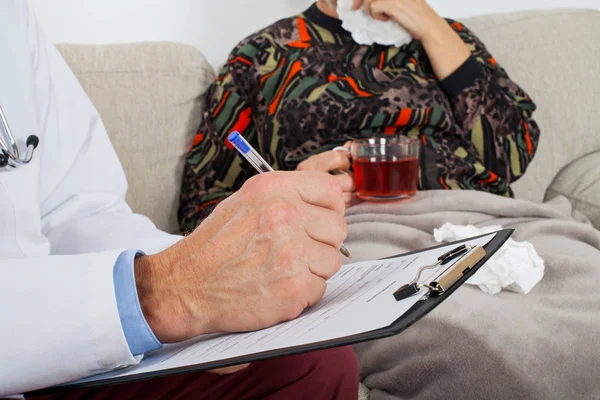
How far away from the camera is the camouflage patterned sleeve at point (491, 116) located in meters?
1.56

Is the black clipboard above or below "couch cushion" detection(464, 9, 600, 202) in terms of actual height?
above

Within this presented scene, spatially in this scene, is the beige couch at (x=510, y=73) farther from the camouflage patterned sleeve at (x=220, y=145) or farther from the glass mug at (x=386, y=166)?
the glass mug at (x=386, y=166)

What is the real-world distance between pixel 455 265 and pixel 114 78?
124 centimetres

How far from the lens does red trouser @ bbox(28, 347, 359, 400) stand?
717 millimetres

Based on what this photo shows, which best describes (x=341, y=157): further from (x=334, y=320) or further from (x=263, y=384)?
(x=334, y=320)

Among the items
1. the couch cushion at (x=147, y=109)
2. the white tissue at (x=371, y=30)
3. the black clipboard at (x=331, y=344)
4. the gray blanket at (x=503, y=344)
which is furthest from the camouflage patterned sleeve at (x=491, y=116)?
the black clipboard at (x=331, y=344)

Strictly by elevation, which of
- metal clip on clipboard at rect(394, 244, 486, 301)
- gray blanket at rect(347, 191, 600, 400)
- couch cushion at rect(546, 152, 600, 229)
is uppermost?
metal clip on clipboard at rect(394, 244, 486, 301)

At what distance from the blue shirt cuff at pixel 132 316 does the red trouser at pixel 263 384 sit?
18cm

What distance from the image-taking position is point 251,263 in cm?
60

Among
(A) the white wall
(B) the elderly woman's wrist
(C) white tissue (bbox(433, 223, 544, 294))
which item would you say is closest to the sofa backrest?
(A) the white wall

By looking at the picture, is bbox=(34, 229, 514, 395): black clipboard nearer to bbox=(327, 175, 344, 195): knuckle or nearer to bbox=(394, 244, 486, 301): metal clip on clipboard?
bbox=(394, 244, 486, 301): metal clip on clipboard

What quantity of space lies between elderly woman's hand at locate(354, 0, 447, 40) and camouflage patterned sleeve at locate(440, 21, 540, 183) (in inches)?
4.8

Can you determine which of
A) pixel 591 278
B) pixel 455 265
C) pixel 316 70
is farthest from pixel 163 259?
pixel 316 70

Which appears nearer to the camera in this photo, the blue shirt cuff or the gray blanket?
the blue shirt cuff
